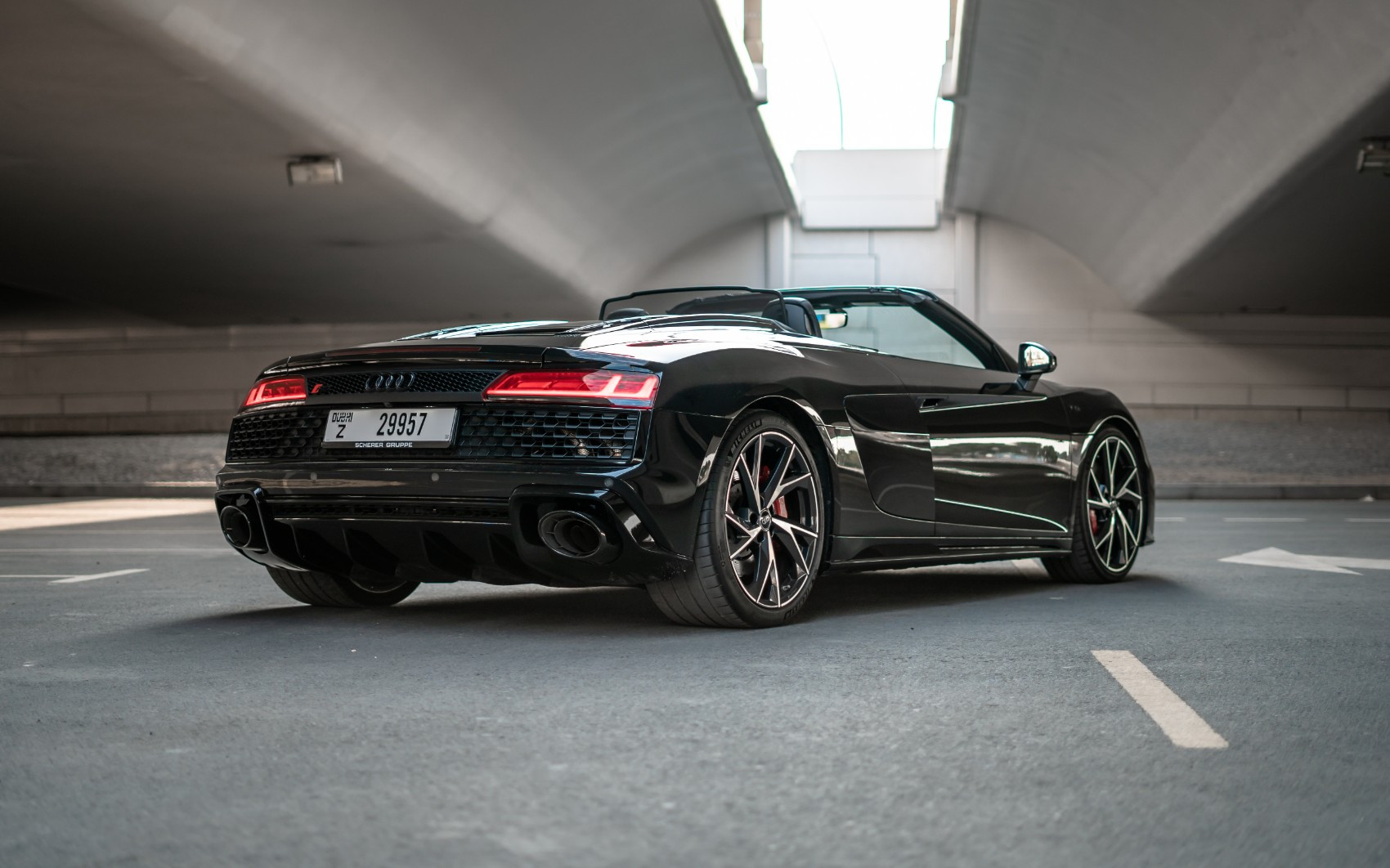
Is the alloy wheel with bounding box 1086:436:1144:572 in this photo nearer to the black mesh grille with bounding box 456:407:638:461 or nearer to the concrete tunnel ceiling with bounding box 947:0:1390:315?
the black mesh grille with bounding box 456:407:638:461

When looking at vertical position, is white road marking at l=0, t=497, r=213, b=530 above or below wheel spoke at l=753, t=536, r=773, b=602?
below

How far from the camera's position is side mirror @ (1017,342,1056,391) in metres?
6.79

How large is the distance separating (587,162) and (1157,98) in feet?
25.0

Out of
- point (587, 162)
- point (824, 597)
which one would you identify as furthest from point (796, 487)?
point (587, 162)

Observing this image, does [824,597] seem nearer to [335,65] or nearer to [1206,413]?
[335,65]

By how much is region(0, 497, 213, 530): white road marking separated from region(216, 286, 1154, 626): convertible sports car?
26.4 ft

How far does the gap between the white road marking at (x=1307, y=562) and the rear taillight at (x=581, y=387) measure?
4.36m

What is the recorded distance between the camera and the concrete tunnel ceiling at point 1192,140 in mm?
13477

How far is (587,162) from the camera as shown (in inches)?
823

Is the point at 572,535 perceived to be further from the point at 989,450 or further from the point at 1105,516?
the point at 1105,516

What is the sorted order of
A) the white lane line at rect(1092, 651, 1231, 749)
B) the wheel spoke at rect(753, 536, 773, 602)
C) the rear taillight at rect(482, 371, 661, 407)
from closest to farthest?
1. the white lane line at rect(1092, 651, 1231, 749)
2. the rear taillight at rect(482, 371, 661, 407)
3. the wheel spoke at rect(753, 536, 773, 602)

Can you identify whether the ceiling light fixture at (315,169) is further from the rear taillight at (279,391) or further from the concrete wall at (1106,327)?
the concrete wall at (1106,327)

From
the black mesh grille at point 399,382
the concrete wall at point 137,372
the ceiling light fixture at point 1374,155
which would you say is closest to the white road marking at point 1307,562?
the black mesh grille at point 399,382

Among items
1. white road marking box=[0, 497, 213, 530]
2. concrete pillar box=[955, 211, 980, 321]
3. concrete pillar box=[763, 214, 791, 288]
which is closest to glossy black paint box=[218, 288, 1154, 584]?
white road marking box=[0, 497, 213, 530]
